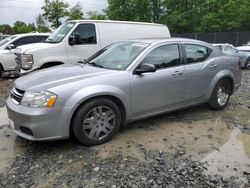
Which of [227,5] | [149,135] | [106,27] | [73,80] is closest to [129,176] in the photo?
[149,135]

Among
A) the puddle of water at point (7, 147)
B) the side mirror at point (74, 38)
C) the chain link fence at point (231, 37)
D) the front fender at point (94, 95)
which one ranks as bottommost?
the chain link fence at point (231, 37)

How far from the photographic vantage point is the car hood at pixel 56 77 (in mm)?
3511

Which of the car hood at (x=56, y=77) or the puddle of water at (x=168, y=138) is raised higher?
the car hood at (x=56, y=77)

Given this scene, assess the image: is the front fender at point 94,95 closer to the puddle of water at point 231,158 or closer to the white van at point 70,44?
the puddle of water at point 231,158

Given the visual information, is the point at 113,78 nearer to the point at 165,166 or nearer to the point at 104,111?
the point at 104,111

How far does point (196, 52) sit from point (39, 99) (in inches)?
123

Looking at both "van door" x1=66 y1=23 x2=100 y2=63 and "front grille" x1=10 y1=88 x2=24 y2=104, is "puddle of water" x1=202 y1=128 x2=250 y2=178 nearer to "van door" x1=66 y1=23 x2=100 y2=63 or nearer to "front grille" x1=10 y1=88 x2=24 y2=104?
"front grille" x1=10 y1=88 x2=24 y2=104

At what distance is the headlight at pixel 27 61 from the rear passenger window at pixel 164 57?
150 inches

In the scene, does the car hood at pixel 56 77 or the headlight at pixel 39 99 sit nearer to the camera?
the headlight at pixel 39 99

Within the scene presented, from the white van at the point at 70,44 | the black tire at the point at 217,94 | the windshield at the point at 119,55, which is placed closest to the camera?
the windshield at the point at 119,55

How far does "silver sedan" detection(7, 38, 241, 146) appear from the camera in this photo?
11.1 feet

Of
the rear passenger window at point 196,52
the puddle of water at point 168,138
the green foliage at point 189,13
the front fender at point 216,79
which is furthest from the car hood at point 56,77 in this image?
the green foliage at point 189,13

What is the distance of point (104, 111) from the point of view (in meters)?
3.76

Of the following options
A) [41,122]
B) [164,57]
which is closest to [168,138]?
[164,57]
